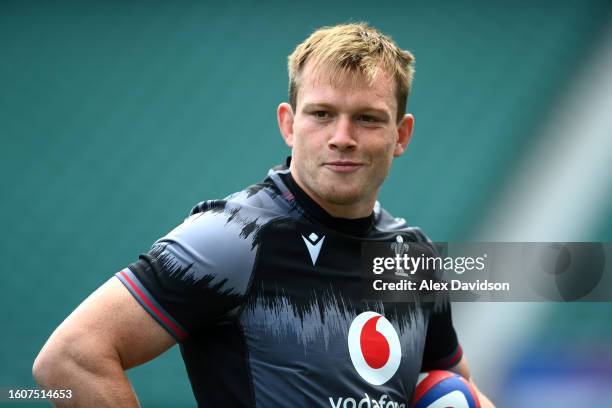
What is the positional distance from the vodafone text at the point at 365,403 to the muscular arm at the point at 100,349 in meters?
0.43

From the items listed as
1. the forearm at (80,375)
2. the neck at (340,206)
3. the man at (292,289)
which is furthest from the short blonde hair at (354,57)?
the forearm at (80,375)

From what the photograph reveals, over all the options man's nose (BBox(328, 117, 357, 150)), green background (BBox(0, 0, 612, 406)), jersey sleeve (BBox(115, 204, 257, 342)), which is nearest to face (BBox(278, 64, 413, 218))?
man's nose (BBox(328, 117, 357, 150))

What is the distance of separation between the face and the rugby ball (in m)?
0.54

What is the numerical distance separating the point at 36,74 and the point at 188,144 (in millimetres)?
853

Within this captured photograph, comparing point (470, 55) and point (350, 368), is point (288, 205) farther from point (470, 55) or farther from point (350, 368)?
point (470, 55)

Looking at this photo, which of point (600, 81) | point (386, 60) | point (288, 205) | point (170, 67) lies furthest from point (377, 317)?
point (600, 81)

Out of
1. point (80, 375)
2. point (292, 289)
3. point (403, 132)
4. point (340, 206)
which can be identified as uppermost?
point (403, 132)

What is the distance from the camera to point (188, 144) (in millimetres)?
4238

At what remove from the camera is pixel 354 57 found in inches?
78.4

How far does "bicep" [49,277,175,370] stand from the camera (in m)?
1.69

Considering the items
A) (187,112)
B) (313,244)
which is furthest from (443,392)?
(187,112)

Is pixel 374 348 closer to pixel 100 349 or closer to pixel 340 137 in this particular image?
pixel 340 137

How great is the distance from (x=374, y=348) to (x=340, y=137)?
0.50 meters

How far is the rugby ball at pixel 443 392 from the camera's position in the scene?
2.18m
